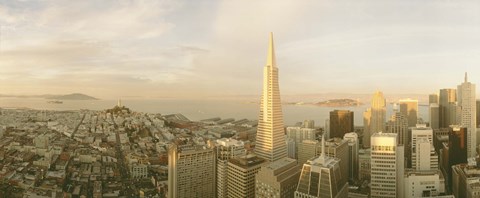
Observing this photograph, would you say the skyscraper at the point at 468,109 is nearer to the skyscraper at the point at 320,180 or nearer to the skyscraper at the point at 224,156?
the skyscraper at the point at 224,156

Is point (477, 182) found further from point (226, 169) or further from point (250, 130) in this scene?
point (250, 130)

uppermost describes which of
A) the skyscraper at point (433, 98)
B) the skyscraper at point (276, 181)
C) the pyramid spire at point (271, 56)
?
the pyramid spire at point (271, 56)

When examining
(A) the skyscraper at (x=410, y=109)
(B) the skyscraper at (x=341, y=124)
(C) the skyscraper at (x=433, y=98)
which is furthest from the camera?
(C) the skyscraper at (x=433, y=98)

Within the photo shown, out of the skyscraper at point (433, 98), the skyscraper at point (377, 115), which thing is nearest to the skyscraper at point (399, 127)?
the skyscraper at point (377, 115)

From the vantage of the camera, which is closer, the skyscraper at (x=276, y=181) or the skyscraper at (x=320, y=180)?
the skyscraper at (x=320, y=180)

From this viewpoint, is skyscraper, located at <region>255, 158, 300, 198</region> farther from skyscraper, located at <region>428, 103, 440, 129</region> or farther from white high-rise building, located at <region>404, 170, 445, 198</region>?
skyscraper, located at <region>428, 103, 440, 129</region>

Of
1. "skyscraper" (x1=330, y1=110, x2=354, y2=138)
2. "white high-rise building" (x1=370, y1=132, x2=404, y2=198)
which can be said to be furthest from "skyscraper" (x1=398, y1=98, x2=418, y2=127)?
"white high-rise building" (x1=370, y1=132, x2=404, y2=198)

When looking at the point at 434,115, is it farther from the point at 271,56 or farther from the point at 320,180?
the point at 320,180
